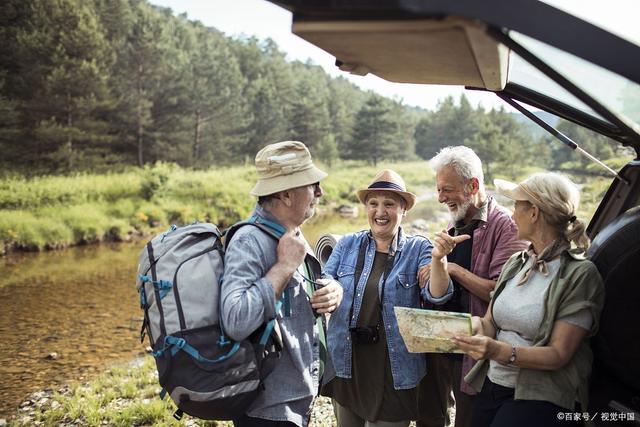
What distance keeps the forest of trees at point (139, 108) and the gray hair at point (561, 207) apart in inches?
1296

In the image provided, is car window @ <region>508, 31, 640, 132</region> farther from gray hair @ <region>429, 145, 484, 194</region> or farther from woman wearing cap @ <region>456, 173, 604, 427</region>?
gray hair @ <region>429, 145, 484, 194</region>

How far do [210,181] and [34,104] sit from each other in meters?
11.7

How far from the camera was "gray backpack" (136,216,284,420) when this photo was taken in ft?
6.42

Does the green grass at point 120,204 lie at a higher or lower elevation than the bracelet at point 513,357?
lower

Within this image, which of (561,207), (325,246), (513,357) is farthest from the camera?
(325,246)

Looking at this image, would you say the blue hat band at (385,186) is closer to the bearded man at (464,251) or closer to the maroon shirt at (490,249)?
the bearded man at (464,251)

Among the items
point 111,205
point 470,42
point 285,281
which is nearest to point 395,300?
point 285,281

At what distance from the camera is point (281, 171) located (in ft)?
7.41

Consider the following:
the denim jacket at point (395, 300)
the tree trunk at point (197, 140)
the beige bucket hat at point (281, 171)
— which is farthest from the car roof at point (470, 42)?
the tree trunk at point (197, 140)

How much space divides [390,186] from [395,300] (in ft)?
2.31

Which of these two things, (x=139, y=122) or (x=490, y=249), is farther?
(x=139, y=122)

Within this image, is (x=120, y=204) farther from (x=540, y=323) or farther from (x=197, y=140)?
(x=540, y=323)

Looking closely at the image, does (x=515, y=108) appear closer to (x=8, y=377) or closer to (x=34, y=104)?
(x=8, y=377)

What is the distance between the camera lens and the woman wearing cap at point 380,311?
2.90 metres
